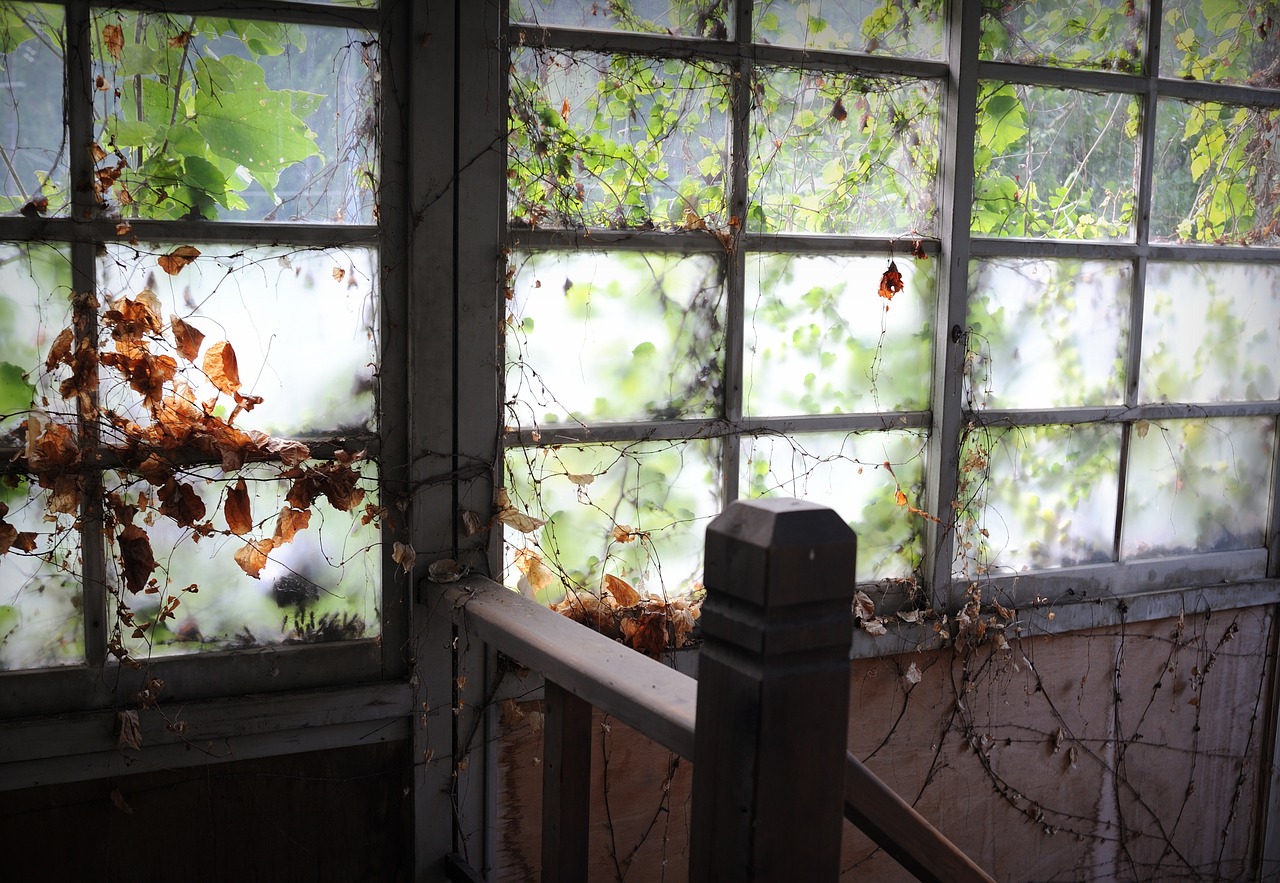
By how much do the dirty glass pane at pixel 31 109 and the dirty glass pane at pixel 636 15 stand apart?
2.80 ft

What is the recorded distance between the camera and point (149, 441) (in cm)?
192

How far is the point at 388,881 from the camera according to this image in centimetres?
221

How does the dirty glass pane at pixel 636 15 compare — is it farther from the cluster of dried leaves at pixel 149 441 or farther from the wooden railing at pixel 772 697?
the wooden railing at pixel 772 697

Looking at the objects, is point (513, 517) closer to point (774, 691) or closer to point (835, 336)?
point (835, 336)

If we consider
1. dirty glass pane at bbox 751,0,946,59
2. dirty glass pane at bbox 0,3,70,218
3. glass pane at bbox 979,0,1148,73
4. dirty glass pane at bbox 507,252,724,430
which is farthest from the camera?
glass pane at bbox 979,0,1148,73

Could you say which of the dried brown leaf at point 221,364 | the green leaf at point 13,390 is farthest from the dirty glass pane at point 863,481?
the green leaf at point 13,390

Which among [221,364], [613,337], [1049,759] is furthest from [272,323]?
[1049,759]

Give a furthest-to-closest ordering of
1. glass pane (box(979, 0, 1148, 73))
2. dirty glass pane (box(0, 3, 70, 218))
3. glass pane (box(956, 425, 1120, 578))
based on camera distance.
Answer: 1. glass pane (box(956, 425, 1120, 578))
2. glass pane (box(979, 0, 1148, 73))
3. dirty glass pane (box(0, 3, 70, 218))

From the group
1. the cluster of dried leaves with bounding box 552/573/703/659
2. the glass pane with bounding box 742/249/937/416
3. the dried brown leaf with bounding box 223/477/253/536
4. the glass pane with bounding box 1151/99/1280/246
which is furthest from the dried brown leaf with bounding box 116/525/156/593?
the glass pane with bounding box 1151/99/1280/246

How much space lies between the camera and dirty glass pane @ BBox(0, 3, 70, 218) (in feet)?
5.94

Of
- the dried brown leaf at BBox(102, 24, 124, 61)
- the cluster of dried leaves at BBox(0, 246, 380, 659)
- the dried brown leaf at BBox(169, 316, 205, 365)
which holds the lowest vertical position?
the cluster of dried leaves at BBox(0, 246, 380, 659)

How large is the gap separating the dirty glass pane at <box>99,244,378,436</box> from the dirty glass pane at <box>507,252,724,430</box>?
317 millimetres

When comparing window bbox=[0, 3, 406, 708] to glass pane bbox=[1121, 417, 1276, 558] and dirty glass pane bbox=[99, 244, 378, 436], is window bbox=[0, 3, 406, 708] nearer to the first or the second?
dirty glass pane bbox=[99, 244, 378, 436]

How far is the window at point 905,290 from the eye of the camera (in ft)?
7.39
